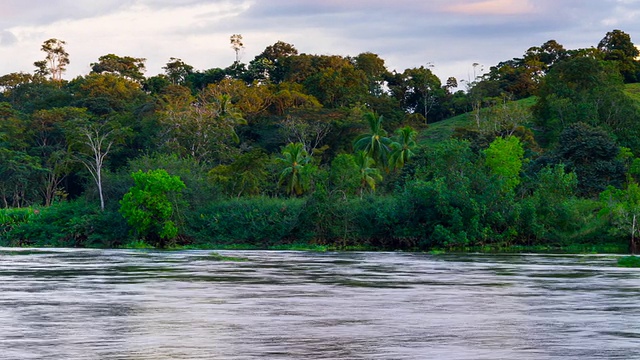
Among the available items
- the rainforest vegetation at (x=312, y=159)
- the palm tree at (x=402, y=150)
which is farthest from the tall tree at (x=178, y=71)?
the palm tree at (x=402, y=150)

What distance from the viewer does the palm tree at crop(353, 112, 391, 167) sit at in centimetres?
8794

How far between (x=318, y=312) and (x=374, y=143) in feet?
210

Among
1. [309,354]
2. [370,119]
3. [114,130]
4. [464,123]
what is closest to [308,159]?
[370,119]

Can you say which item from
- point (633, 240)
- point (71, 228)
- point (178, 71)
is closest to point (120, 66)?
point (178, 71)

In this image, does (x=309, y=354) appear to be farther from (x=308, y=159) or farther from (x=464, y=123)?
(x=464, y=123)

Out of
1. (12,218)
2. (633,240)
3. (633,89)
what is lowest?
(633,240)

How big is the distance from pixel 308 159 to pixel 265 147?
1254 cm

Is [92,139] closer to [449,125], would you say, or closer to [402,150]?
[402,150]

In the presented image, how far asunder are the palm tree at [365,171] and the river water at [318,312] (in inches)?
1468

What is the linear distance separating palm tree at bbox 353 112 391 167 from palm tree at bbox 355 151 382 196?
13.1 feet

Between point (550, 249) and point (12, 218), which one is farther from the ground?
point (12, 218)

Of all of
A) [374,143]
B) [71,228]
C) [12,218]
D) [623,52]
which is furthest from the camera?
[623,52]

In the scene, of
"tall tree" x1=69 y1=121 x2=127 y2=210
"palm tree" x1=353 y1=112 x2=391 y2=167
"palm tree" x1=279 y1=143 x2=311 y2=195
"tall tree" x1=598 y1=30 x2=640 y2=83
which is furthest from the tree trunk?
"tall tree" x1=598 y1=30 x2=640 y2=83

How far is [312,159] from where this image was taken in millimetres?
85000
